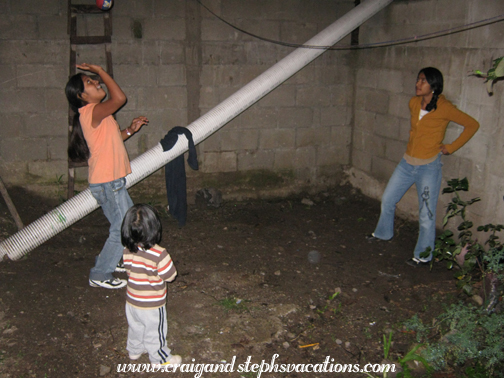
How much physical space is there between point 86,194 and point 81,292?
3.14 ft

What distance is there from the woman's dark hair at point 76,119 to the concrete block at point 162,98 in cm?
164

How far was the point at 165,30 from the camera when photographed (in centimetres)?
506

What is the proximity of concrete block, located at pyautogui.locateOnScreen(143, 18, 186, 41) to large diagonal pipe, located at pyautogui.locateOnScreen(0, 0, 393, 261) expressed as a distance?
3.54 ft

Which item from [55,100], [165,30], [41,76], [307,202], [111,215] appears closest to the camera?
[111,215]

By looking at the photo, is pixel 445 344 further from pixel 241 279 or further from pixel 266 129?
pixel 266 129

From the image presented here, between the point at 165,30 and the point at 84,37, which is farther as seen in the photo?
the point at 165,30

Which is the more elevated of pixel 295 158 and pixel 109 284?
pixel 295 158

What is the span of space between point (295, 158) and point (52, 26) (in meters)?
3.17

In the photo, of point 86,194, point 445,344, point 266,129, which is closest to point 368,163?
point 266,129

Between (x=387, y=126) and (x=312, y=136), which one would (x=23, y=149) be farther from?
(x=387, y=126)

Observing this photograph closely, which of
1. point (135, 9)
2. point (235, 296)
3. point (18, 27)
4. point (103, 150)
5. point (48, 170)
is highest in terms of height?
point (135, 9)

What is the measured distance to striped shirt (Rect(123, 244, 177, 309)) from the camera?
8.66 feet

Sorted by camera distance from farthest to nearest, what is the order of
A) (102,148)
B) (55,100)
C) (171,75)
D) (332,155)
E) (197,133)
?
1. (332,155)
2. (171,75)
3. (55,100)
4. (197,133)
5. (102,148)

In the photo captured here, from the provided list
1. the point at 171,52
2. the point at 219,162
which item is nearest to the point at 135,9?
the point at 171,52
